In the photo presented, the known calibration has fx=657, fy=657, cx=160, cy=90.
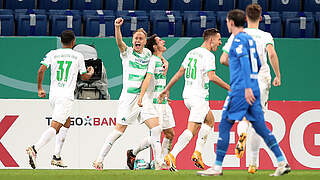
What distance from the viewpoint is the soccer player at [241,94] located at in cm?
686

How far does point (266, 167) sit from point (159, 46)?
3.00 m

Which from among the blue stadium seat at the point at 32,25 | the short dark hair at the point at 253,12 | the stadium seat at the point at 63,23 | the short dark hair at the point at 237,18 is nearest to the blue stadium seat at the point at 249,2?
the stadium seat at the point at 63,23

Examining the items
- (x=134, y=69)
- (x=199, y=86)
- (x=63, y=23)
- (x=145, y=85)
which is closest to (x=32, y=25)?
(x=63, y=23)

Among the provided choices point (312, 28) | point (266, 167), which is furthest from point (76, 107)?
point (312, 28)

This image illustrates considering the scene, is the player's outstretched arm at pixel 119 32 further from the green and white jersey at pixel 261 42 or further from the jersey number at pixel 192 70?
the green and white jersey at pixel 261 42

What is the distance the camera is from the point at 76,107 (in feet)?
36.4

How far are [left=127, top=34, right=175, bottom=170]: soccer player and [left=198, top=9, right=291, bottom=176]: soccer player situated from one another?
2255mm

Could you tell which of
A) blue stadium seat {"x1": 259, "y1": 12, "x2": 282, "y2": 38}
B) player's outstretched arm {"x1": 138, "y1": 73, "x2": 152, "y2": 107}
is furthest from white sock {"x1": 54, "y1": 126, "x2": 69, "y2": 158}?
blue stadium seat {"x1": 259, "y1": 12, "x2": 282, "y2": 38}

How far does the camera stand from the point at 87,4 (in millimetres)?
14133

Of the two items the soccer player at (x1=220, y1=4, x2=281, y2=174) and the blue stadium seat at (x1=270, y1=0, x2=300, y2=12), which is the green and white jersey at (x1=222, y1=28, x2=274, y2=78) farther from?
the blue stadium seat at (x1=270, y1=0, x2=300, y2=12)

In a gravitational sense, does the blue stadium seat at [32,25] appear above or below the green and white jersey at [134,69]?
above

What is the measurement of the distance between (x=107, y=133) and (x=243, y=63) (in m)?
4.70

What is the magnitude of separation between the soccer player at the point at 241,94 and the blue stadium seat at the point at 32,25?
262 inches

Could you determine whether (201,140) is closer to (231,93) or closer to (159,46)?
(159,46)
